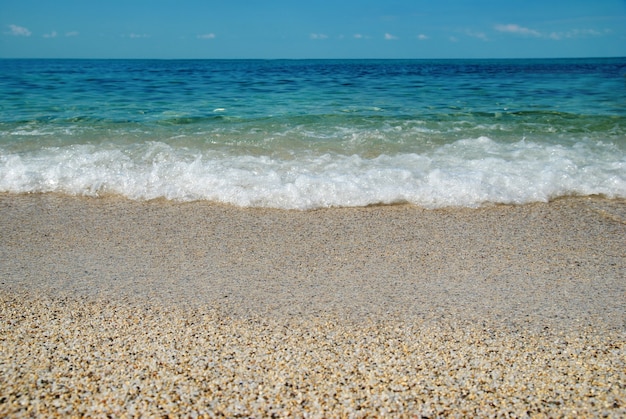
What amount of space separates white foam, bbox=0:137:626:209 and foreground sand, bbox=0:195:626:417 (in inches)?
11.9

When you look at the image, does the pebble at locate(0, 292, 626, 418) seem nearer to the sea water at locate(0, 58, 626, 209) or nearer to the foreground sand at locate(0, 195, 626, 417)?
the foreground sand at locate(0, 195, 626, 417)

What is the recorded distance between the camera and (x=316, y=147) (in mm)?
6109

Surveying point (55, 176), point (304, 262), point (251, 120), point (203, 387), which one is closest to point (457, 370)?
point (203, 387)

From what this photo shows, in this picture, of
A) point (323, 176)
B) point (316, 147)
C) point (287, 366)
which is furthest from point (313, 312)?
point (316, 147)

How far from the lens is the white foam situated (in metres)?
4.50

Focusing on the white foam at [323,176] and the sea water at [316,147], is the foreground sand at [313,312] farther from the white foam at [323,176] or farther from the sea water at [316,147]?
the sea water at [316,147]

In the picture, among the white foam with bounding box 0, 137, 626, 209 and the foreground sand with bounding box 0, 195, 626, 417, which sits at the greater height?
the white foam with bounding box 0, 137, 626, 209

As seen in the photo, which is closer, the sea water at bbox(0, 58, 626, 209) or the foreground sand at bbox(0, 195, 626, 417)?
the foreground sand at bbox(0, 195, 626, 417)

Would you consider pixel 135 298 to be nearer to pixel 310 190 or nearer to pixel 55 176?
pixel 310 190

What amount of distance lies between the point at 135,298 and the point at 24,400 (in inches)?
36.0

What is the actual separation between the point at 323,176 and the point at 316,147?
1.31 m

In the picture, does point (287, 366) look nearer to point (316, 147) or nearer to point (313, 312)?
point (313, 312)

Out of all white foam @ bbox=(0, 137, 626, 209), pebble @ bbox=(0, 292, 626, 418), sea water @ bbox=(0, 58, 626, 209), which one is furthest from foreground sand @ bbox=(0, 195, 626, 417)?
sea water @ bbox=(0, 58, 626, 209)

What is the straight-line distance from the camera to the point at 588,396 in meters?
1.91
